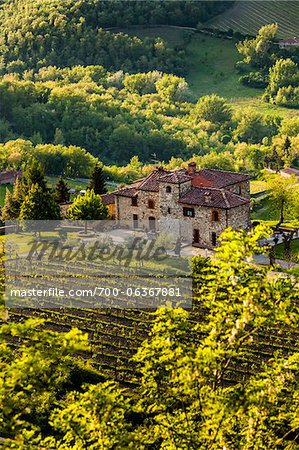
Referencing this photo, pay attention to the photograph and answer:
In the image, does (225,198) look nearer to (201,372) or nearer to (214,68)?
(201,372)

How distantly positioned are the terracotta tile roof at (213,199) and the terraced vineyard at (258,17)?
120631 mm

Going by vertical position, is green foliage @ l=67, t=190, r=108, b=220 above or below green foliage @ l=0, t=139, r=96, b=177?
above

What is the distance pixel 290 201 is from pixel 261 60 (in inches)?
4210

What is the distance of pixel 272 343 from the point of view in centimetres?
4400

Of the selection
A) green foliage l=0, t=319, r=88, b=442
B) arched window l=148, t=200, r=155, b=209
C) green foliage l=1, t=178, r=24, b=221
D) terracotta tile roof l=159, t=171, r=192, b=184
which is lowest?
green foliage l=1, t=178, r=24, b=221

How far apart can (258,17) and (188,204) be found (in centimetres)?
13113

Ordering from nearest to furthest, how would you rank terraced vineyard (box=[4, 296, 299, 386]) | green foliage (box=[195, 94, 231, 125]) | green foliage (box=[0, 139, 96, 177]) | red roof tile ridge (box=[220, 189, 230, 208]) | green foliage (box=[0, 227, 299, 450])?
1. green foliage (box=[0, 227, 299, 450])
2. terraced vineyard (box=[4, 296, 299, 386])
3. red roof tile ridge (box=[220, 189, 230, 208])
4. green foliage (box=[0, 139, 96, 177])
5. green foliage (box=[195, 94, 231, 125])

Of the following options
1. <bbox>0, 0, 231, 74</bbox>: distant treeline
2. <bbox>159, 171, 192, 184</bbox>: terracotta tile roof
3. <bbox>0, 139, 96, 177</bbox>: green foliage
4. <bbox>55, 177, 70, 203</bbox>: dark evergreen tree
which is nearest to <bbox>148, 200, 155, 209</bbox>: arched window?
<bbox>159, 171, 192, 184</bbox>: terracotta tile roof

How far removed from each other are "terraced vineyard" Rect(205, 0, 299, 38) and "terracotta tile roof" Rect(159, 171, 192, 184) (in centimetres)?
11967

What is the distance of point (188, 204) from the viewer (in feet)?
193

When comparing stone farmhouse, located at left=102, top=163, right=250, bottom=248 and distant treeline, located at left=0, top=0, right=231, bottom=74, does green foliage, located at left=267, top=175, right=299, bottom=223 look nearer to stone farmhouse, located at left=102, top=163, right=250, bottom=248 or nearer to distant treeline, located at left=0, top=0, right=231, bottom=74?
stone farmhouse, located at left=102, top=163, right=250, bottom=248

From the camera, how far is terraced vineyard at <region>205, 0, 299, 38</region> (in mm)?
177750

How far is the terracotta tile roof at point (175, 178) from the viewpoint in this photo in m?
59.3

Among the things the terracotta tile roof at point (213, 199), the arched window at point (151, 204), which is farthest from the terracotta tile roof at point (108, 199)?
the terracotta tile roof at point (213, 199)
